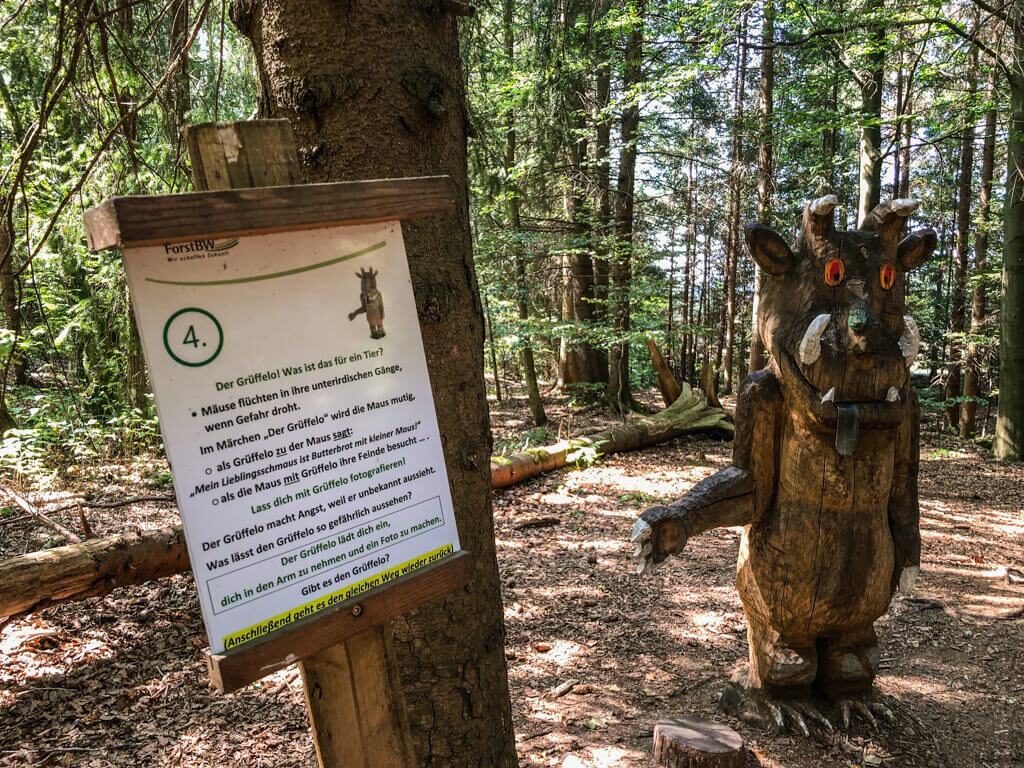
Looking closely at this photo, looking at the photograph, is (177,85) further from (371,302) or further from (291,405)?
(291,405)

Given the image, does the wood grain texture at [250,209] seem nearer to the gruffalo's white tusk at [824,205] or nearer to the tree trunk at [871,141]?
the gruffalo's white tusk at [824,205]

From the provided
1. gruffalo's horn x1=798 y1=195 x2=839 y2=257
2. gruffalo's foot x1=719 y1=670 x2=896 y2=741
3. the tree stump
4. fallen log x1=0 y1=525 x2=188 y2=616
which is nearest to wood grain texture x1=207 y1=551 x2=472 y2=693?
the tree stump

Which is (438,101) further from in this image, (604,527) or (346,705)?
(604,527)

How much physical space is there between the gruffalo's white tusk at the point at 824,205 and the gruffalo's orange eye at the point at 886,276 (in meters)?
0.39

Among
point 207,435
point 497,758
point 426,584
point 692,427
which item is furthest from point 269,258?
point 692,427

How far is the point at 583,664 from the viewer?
421cm

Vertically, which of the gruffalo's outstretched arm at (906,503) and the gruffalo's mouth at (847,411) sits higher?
the gruffalo's mouth at (847,411)

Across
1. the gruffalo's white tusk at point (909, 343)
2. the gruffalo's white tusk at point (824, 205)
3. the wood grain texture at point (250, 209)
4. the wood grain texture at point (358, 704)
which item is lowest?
the wood grain texture at point (358, 704)

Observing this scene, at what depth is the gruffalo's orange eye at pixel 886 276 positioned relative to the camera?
3098 mm

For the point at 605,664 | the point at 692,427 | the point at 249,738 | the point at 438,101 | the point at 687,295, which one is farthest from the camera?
the point at 687,295

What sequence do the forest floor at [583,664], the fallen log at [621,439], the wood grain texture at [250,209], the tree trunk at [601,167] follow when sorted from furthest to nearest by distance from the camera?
the tree trunk at [601,167] < the fallen log at [621,439] < the forest floor at [583,664] < the wood grain texture at [250,209]

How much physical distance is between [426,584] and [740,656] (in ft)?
11.7

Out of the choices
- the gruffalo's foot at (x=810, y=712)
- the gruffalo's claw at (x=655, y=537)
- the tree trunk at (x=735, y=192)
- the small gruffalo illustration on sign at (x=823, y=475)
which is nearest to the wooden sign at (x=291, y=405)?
the gruffalo's claw at (x=655, y=537)

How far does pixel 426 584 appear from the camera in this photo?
160cm
